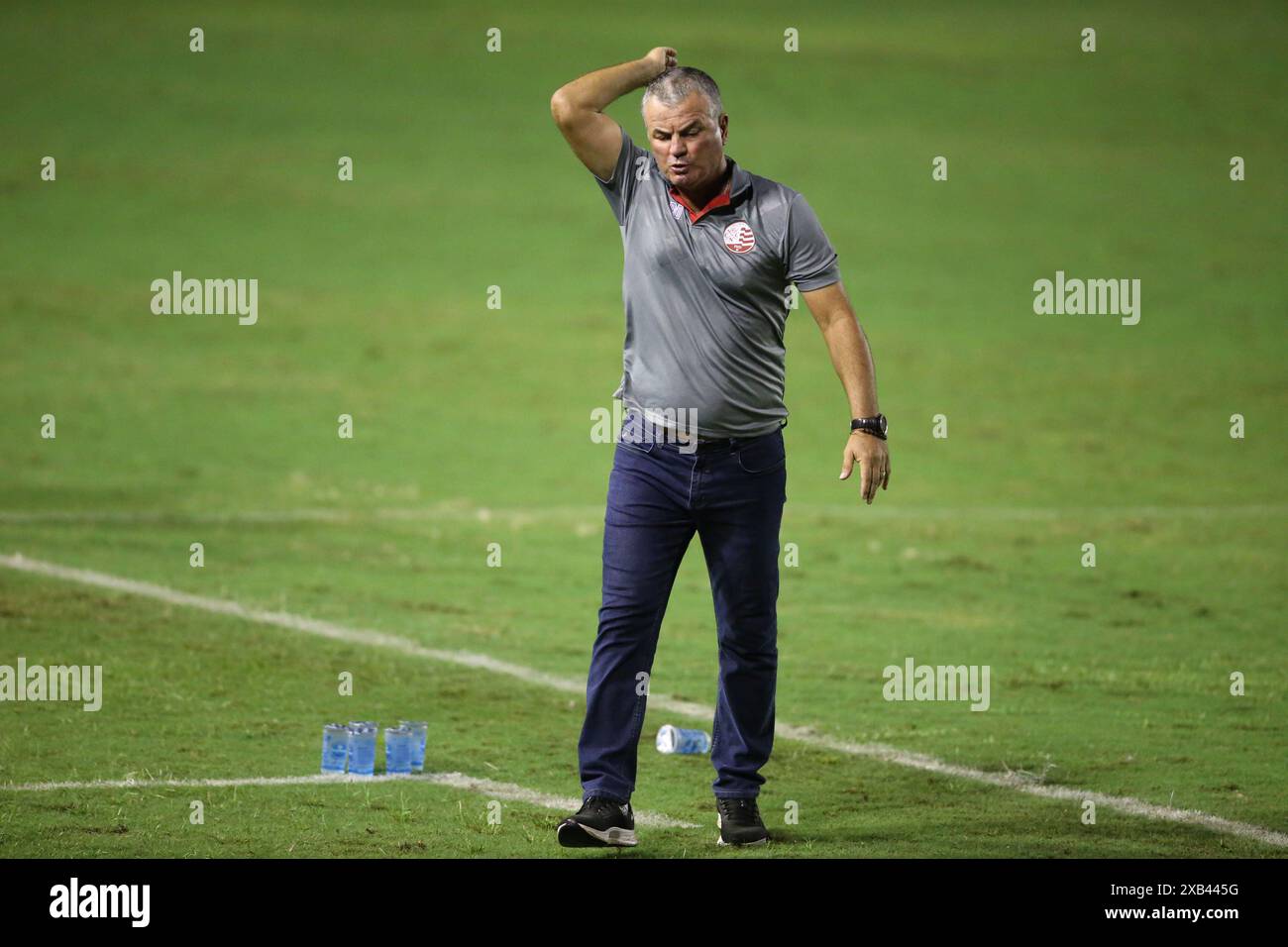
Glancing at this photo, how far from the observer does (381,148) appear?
37.6 metres

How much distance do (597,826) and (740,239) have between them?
7.19 feet

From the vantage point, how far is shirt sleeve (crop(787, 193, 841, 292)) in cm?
752

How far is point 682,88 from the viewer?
24.4 ft

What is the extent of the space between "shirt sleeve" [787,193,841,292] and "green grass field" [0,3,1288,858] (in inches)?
82.3

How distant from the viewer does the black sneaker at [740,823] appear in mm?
7719

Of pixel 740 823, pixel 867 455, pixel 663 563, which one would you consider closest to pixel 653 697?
pixel 740 823

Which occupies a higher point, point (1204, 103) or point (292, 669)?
point (1204, 103)

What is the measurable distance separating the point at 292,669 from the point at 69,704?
1388 millimetres

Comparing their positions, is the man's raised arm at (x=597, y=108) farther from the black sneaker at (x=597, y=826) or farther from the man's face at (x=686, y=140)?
the black sneaker at (x=597, y=826)

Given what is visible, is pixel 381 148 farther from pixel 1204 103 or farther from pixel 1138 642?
pixel 1138 642

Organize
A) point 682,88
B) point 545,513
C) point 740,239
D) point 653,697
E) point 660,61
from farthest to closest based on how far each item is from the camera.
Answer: point 545,513, point 653,697, point 660,61, point 740,239, point 682,88

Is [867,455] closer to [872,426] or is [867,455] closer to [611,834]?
[872,426]
